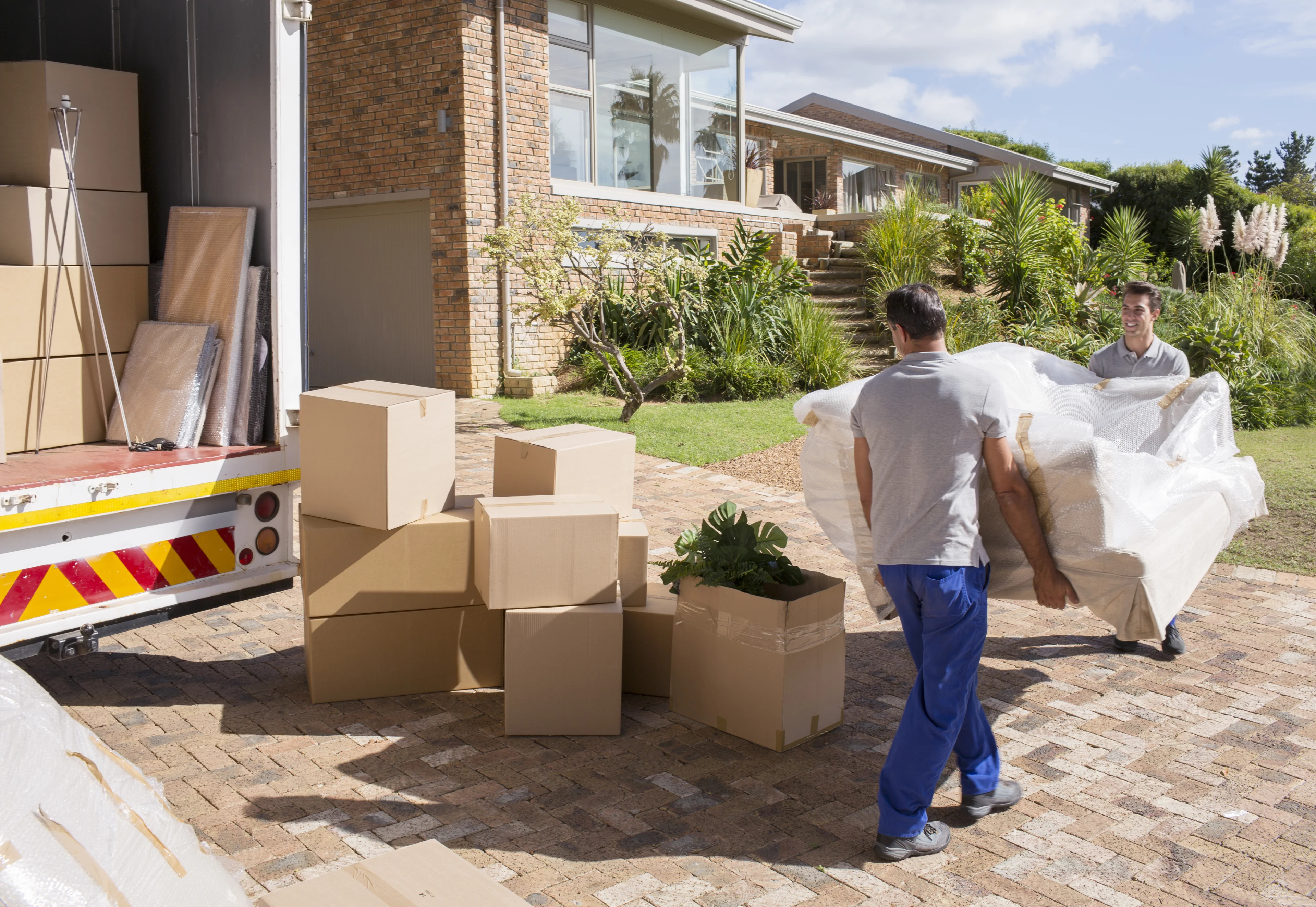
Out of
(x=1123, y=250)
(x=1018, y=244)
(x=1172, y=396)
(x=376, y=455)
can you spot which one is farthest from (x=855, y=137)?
(x=376, y=455)

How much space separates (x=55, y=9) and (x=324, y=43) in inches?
364

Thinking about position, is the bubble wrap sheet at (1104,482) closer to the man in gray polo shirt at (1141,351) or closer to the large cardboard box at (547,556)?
the man in gray polo shirt at (1141,351)

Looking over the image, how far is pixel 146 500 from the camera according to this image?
4.15 m

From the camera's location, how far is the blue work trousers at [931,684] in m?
3.31

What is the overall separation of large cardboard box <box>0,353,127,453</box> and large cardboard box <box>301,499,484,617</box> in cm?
131

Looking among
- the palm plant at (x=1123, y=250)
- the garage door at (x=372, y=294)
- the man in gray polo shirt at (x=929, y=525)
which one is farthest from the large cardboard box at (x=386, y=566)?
the palm plant at (x=1123, y=250)

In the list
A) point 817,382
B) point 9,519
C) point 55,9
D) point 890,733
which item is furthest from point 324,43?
point 890,733

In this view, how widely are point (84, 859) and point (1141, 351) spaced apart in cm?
523

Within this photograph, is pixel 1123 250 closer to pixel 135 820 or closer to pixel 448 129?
pixel 448 129

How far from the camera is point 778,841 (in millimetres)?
3467

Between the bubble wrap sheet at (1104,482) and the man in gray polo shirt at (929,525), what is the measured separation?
0.13m

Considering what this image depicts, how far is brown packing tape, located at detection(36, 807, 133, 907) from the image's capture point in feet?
5.25

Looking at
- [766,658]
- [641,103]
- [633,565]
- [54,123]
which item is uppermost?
[641,103]

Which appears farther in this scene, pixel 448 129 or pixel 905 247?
pixel 905 247
